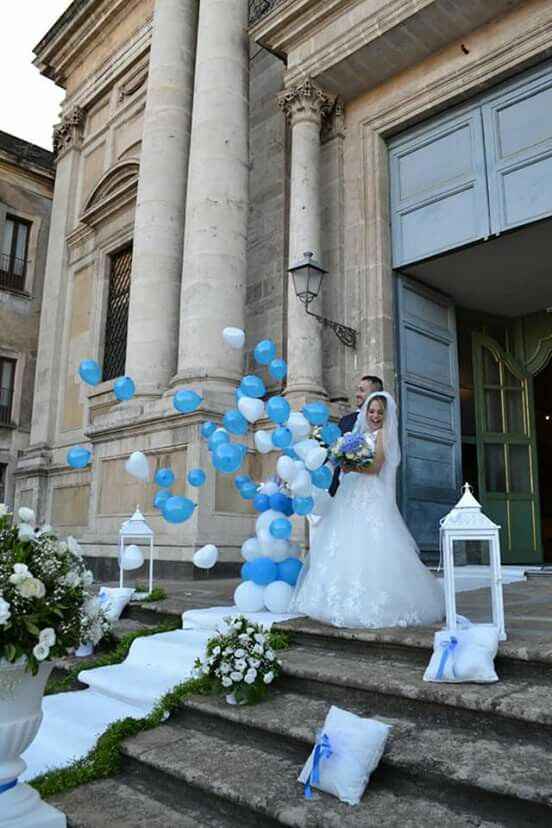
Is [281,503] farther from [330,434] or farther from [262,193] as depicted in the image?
[262,193]

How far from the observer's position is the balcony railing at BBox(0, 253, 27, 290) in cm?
1786

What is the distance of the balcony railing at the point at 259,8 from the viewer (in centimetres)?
1054

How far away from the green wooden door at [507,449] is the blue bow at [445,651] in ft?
24.2

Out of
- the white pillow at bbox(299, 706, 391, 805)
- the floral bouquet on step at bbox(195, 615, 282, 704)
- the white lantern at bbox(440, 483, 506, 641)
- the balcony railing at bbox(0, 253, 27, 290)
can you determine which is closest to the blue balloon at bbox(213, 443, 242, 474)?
the floral bouquet on step at bbox(195, 615, 282, 704)

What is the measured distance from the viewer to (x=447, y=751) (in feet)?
9.16

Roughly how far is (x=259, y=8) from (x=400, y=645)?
36.0ft

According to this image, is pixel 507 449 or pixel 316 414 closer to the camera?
pixel 316 414

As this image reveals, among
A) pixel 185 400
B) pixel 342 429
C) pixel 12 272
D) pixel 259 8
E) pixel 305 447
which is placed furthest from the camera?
pixel 12 272

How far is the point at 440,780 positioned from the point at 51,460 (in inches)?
494

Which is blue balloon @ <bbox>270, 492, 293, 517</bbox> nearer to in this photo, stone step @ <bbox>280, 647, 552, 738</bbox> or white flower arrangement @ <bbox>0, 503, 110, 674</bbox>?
stone step @ <bbox>280, 647, 552, 738</bbox>

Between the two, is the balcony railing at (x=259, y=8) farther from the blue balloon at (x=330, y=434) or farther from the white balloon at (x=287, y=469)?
the white balloon at (x=287, y=469)

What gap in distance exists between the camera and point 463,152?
9062mm

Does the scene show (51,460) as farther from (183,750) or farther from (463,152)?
(183,750)

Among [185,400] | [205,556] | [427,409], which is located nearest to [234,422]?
[185,400]
